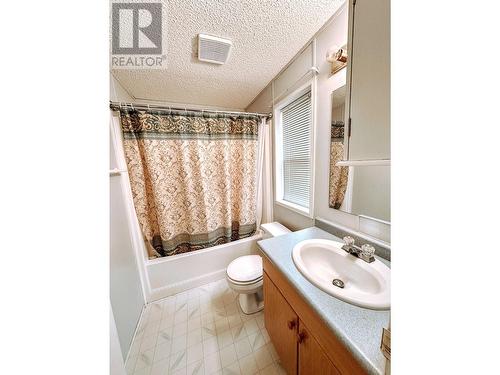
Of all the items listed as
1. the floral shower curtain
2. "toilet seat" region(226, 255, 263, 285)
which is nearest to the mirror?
"toilet seat" region(226, 255, 263, 285)

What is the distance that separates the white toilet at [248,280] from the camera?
1.36m

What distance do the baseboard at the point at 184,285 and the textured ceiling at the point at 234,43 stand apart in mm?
1978

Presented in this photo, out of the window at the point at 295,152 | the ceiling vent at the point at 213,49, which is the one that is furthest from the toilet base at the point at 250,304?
the ceiling vent at the point at 213,49

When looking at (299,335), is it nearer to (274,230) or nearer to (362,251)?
(362,251)

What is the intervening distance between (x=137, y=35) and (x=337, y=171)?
1.57 meters

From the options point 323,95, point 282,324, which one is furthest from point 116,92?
point 282,324

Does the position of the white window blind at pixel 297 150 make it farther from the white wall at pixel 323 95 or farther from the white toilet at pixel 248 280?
the white toilet at pixel 248 280

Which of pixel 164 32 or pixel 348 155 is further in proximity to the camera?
pixel 164 32

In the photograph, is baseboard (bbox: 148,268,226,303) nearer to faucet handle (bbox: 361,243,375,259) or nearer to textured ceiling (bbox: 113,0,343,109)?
faucet handle (bbox: 361,243,375,259)
